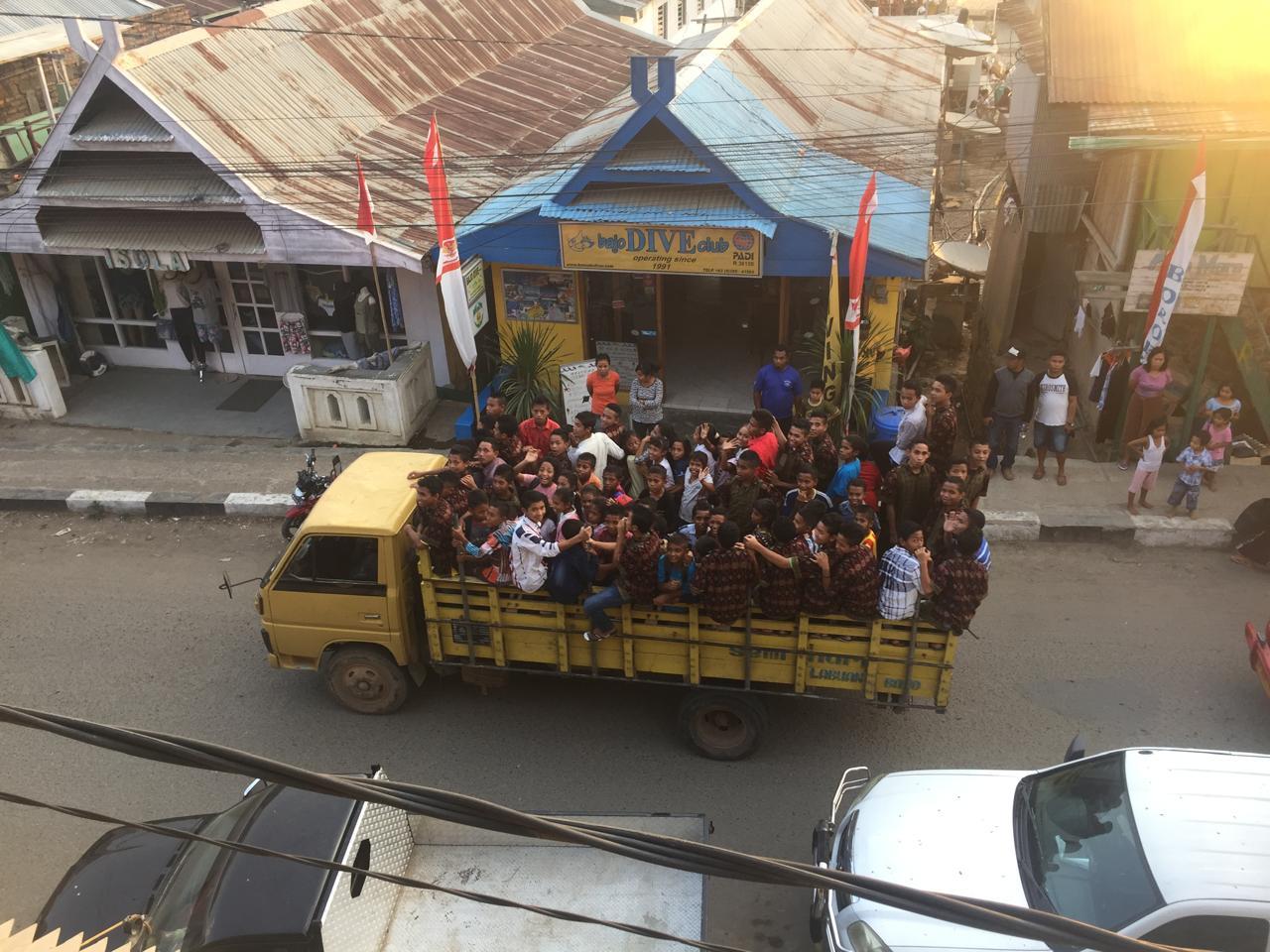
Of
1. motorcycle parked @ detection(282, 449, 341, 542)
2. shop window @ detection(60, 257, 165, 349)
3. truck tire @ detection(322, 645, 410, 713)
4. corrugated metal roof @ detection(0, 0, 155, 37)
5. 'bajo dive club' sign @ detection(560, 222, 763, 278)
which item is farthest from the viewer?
corrugated metal roof @ detection(0, 0, 155, 37)

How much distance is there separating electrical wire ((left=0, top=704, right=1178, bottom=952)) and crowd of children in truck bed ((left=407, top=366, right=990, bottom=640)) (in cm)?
370

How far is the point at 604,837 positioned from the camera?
3.13m

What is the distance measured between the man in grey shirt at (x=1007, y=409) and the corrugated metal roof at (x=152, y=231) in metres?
9.29

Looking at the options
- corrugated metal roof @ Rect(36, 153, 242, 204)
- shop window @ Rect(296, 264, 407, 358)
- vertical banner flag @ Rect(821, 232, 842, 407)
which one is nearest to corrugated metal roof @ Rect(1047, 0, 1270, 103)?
vertical banner flag @ Rect(821, 232, 842, 407)

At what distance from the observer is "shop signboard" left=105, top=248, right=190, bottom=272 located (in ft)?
43.6

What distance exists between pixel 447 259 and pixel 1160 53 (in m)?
10.2

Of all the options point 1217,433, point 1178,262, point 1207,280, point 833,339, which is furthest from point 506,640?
point 1207,280

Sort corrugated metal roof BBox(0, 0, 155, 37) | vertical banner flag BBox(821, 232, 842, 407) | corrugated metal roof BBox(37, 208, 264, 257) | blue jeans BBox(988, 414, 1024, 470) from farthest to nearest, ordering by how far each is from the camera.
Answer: corrugated metal roof BBox(0, 0, 155, 37), corrugated metal roof BBox(37, 208, 264, 257), vertical banner flag BBox(821, 232, 842, 407), blue jeans BBox(988, 414, 1024, 470)

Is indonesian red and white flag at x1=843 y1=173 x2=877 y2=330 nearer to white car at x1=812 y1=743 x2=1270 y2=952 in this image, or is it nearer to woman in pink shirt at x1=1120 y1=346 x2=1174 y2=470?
woman in pink shirt at x1=1120 y1=346 x2=1174 y2=470

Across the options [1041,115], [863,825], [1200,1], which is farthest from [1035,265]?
[863,825]

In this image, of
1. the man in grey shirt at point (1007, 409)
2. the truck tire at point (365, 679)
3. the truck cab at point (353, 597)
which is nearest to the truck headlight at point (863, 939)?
the truck cab at point (353, 597)

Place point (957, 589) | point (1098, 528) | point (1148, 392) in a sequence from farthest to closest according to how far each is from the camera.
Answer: point (1148, 392)
point (1098, 528)
point (957, 589)

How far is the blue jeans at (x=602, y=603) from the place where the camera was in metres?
6.95

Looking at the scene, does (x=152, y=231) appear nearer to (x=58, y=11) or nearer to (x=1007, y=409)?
(x=58, y=11)
